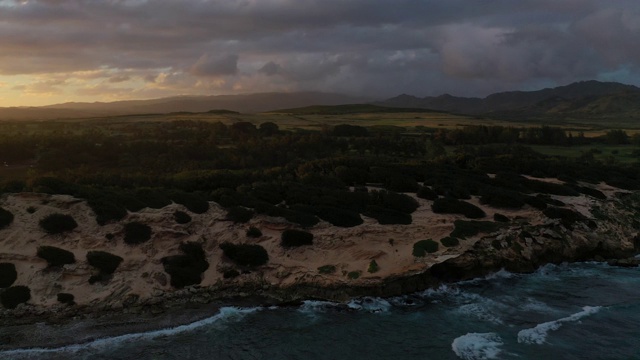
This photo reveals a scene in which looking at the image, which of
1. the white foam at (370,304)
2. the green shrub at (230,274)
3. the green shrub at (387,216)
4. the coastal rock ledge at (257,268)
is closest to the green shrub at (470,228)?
the coastal rock ledge at (257,268)

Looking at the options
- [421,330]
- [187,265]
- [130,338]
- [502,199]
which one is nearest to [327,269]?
[421,330]

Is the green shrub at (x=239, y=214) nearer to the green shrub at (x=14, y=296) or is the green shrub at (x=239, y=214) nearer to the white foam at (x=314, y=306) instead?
the white foam at (x=314, y=306)

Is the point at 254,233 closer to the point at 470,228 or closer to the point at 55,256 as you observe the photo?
the point at 55,256

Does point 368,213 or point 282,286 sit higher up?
point 368,213

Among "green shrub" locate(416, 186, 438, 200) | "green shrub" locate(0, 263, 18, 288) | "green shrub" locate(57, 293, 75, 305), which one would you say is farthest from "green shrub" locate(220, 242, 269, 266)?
"green shrub" locate(416, 186, 438, 200)

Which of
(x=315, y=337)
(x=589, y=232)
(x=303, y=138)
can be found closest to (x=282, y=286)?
(x=315, y=337)

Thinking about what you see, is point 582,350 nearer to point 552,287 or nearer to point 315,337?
point 552,287

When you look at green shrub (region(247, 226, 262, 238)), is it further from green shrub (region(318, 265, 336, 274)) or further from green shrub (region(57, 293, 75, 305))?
green shrub (region(57, 293, 75, 305))
